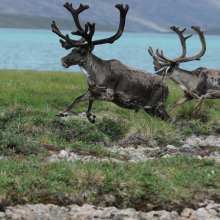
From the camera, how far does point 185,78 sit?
41.6ft

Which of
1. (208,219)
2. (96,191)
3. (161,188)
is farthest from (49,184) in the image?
(208,219)

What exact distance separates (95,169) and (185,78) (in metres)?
6.68

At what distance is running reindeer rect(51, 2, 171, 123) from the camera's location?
31.8 feet

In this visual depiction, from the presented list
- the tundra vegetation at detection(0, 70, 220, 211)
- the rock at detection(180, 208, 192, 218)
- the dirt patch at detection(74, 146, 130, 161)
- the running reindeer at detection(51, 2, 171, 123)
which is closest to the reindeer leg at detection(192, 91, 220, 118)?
the tundra vegetation at detection(0, 70, 220, 211)

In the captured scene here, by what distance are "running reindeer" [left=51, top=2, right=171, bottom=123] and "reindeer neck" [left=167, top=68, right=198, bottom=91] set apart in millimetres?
2419

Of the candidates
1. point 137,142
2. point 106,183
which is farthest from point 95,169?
point 137,142

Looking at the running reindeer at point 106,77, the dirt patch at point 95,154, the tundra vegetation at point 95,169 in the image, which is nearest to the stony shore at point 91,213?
the tundra vegetation at point 95,169

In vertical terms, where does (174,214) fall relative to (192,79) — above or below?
below

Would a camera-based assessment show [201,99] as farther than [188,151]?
Yes

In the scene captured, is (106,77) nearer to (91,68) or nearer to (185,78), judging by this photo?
(91,68)

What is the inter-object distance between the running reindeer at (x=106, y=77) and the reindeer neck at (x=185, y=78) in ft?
7.94

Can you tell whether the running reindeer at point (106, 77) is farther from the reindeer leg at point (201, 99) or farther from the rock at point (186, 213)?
the rock at point (186, 213)

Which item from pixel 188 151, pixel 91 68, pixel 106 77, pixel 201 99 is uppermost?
pixel 91 68

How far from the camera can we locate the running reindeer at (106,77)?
9.68 meters
